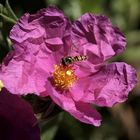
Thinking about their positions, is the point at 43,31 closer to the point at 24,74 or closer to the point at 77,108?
the point at 24,74

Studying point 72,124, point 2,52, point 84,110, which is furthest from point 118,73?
point 72,124

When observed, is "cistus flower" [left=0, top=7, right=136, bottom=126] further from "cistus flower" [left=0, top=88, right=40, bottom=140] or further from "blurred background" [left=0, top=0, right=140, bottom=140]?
"blurred background" [left=0, top=0, right=140, bottom=140]

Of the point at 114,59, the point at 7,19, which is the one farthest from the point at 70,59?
the point at 114,59

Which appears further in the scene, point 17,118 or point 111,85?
point 111,85

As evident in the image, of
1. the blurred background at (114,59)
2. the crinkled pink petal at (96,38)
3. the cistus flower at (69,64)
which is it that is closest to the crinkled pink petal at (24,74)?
the cistus flower at (69,64)

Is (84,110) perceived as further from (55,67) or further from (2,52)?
(2,52)

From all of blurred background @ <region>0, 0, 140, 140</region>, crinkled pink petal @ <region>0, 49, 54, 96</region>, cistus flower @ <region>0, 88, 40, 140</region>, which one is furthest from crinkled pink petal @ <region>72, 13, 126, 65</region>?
blurred background @ <region>0, 0, 140, 140</region>

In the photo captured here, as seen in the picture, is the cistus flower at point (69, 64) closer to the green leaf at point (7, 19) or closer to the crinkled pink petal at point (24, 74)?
the crinkled pink petal at point (24, 74)
